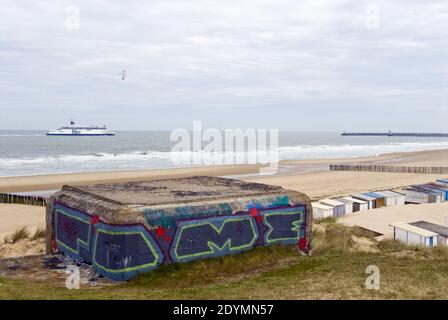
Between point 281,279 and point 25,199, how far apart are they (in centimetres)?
2542

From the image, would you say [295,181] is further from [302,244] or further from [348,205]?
[302,244]

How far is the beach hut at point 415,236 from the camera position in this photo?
18.7 metres

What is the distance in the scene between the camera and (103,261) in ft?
44.3

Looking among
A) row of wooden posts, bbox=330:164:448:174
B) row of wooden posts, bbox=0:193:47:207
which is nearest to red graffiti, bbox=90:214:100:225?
row of wooden posts, bbox=0:193:47:207

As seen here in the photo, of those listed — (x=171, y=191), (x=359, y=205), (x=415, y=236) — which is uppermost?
(x=171, y=191)

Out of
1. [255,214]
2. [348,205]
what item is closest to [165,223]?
[255,214]

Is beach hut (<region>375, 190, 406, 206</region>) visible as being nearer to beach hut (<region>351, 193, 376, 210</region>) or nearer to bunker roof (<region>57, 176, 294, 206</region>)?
beach hut (<region>351, 193, 376, 210</region>)

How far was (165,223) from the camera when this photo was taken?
44.2 feet

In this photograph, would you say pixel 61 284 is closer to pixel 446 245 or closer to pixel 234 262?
pixel 234 262

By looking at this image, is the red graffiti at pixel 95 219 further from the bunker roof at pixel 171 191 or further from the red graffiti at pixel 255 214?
the red graffiti at pixel 255 214

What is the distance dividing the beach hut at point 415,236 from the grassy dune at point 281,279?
1375 millimetres

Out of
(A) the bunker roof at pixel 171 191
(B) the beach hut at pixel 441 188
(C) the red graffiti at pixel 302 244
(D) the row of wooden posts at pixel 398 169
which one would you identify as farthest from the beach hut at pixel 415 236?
(D) the row of wooden posts at pixel 398 169

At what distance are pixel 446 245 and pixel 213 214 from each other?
10.4 meters

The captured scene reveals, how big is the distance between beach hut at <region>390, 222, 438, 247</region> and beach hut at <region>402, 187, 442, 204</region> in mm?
11697
